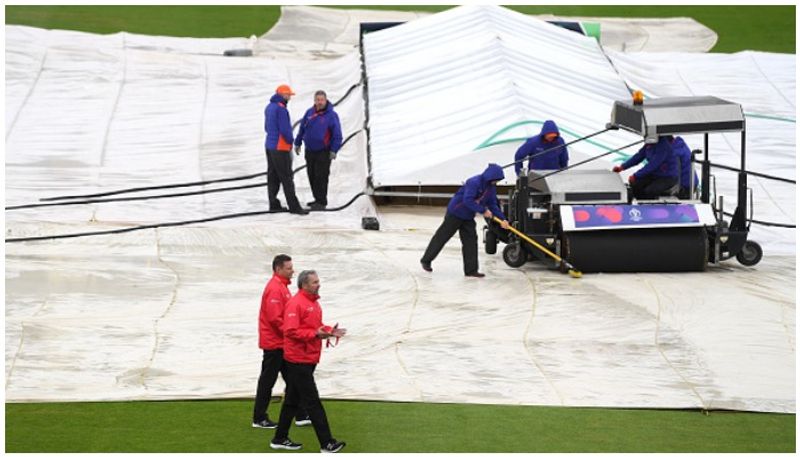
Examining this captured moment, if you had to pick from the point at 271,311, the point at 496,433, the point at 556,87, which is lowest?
the point at 496,433

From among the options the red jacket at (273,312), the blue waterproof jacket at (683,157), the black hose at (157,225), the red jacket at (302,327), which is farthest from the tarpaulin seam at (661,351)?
the black hose at (157,225)

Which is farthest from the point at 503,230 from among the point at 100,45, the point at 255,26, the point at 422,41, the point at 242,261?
the point at 255,26

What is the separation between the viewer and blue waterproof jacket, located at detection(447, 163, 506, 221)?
1712cm

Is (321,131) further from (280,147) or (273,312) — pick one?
(273,312)

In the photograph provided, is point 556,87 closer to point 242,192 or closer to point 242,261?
point 242,192

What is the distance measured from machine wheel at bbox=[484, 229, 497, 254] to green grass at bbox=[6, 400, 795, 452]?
5925mm

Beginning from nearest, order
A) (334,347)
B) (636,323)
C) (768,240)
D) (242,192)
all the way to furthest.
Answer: (334,347) → (636,323) → (768,240) → (242,192)

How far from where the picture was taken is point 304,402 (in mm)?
11391

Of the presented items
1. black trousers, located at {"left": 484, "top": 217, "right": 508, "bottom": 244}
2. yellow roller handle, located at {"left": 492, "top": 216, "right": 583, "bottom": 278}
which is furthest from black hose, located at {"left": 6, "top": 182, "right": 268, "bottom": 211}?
yellow roller handle, located at {"left": 492, "top": 216, "right": 583, "bottom": 278}

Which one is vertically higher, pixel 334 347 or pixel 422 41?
pixel 422 41

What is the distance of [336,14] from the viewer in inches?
1556

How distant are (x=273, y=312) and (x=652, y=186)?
7.81 meters

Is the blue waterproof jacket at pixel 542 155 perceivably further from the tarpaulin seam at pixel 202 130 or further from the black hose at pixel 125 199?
the tarpaulin seam at pixel 202 130

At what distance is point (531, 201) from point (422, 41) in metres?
9.84
